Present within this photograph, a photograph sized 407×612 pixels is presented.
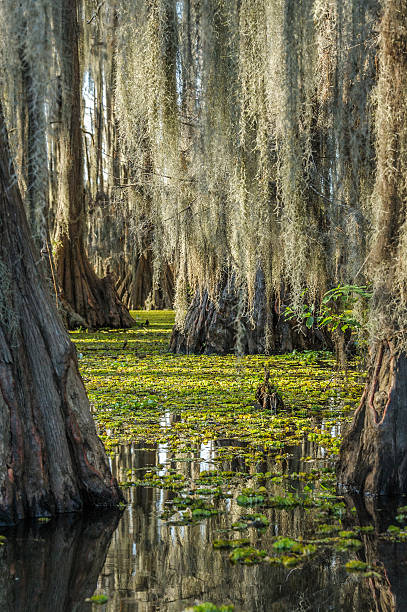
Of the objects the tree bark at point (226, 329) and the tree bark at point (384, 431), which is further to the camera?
the tree bark at point (226, 329)

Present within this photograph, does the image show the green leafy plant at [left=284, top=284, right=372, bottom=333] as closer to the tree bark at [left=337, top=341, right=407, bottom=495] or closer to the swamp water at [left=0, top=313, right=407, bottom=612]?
the swamp water at [left=0, top=313, right=407, bottom=612]

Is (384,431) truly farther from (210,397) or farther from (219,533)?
(210,397)

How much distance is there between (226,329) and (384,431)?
744 cm

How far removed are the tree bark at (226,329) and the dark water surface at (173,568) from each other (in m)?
7.32

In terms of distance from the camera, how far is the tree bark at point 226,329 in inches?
440

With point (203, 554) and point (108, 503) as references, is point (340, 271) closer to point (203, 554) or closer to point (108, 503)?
point (108, 503)

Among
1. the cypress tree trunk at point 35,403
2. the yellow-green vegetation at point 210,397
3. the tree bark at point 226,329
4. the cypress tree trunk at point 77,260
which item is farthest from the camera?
the cypress tree trunk at point 77,260

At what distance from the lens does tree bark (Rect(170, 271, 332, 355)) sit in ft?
36.7

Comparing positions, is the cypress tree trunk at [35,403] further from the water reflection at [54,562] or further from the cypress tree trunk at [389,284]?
the cypress tree trunk at [389,284]

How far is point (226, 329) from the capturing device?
11.4 metres

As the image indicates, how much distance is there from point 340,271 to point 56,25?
15.4 ft

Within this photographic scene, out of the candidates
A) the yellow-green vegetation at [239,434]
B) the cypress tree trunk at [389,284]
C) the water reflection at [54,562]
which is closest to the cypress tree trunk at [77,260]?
the yellow-green vegetation at [239,434]

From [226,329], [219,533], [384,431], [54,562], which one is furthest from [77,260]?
[54,562]

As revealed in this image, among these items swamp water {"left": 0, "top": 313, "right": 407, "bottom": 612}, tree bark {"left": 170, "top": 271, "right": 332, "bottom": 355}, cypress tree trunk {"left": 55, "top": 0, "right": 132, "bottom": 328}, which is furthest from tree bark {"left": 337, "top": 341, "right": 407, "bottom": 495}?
cypress tree trunk {"left": 55, "top": 0, "right": 132, "bottom": 328}
